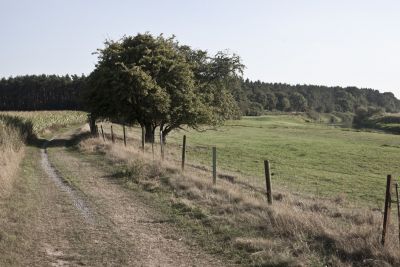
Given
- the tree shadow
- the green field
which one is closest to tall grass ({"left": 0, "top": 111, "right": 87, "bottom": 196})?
the tree shadow

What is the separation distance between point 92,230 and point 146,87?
26065mm

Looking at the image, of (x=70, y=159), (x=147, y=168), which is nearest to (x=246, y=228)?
(x=147, y=168)

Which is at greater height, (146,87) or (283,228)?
(146,87)

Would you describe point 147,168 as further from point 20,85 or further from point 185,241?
point 20,85

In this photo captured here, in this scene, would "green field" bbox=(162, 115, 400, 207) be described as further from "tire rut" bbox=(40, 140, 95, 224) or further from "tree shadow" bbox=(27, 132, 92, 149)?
"tree shadow" bbox=(27, 132, 92, 149)

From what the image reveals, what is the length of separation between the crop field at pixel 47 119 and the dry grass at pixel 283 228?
36.3m

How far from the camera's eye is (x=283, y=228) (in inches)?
441

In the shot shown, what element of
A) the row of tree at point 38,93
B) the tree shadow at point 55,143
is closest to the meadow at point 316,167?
the tree shadow at point 55,143

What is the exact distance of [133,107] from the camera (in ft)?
128

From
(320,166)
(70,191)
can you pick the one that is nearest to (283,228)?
(70,191)

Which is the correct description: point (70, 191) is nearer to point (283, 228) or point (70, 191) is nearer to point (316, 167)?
point (283, 228)

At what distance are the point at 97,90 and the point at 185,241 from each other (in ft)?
99.8

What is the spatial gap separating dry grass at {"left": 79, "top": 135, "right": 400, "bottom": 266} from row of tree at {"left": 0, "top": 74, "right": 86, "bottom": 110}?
5758 inches

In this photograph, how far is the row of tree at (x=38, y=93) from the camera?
155 m
